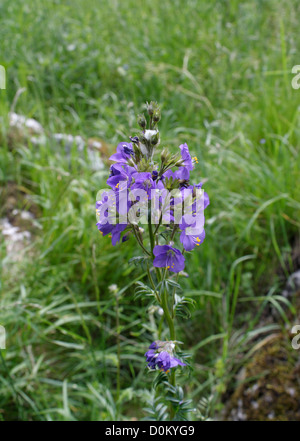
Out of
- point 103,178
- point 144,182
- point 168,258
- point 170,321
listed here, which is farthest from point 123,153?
point 103,178

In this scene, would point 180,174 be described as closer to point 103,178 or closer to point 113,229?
point 113,229

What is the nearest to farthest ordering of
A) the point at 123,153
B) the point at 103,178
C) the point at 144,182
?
the point at 144,182 < the point at 123,153 < the point at 103,178

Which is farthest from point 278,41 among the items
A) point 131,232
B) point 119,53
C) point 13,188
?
point 131,232

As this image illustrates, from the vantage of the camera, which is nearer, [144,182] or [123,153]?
[144,182]

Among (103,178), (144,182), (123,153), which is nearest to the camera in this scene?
(144,182)

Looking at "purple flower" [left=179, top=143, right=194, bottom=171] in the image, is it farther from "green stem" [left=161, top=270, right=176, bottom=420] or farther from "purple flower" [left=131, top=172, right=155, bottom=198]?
"green stem" [left=161, top=270, right=176, bottom=420]

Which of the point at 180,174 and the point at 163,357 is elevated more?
the point at 180,174

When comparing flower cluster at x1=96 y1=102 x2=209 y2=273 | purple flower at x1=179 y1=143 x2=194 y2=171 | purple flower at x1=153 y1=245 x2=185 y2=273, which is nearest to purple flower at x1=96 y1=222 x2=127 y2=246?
flower cluster at x1=96 y1=102 x2=209 y2=273
